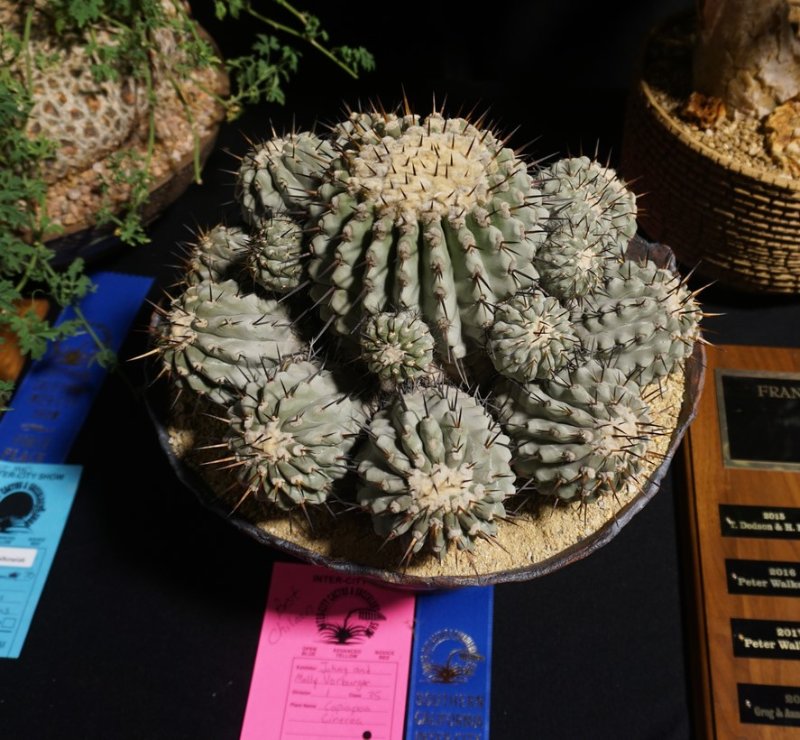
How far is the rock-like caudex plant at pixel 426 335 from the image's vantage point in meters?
0.94

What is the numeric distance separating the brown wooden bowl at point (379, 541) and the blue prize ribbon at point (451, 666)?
32 centimetres

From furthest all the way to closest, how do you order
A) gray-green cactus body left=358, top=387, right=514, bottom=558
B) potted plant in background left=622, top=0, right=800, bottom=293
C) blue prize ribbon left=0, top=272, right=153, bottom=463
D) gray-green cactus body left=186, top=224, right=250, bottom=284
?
blue prize ribbon left=0, top=272, right=153, bottom=463, potted plant in background left=622, top=0, right=800, bottom=293, gray-green cactus body left=186, top=224, right=250, bottom=284, gray-green cactus body left=358, top=387, right=514, bottom=558

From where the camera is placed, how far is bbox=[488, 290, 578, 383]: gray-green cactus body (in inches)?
38.3

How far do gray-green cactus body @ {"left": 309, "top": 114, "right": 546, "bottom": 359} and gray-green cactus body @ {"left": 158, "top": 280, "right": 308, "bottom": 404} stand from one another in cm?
15

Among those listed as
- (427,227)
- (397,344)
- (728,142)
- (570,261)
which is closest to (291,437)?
(397,344)

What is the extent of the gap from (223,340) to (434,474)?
0.37 m

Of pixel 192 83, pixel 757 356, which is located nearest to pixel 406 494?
pixel 757 356

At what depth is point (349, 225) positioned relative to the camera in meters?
0.94

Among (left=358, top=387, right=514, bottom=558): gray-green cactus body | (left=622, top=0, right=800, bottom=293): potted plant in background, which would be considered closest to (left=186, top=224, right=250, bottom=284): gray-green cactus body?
(left=358, top=387, right=514, bottom=558): gray-green cactus body

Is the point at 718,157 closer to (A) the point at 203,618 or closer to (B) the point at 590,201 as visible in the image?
(B) the point at 590,201

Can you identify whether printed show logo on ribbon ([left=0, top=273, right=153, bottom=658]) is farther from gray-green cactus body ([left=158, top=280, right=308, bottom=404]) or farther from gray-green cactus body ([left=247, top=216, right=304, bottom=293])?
gray-green cactus body ([left=247, top=216, right=304, bottom=293])


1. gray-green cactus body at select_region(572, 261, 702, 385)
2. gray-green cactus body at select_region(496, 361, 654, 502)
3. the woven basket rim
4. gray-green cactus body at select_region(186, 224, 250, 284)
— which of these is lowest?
gray-green cactus body at select_region(496, 361, 654, 502)

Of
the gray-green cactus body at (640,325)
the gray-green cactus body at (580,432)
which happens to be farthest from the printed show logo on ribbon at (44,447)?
the gray-green cactus body at (640,325)

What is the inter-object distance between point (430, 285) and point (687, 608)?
3.10ft
